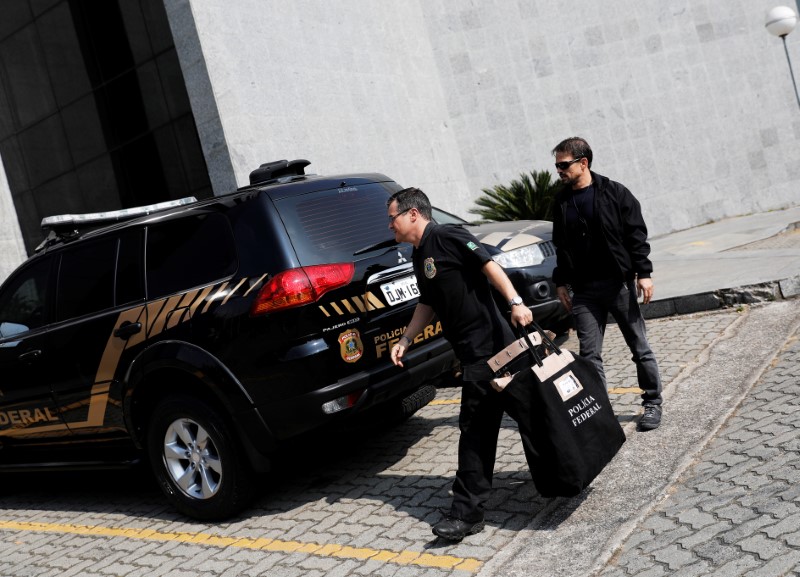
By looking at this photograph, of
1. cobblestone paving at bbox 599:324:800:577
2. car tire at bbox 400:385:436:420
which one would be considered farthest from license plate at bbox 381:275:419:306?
cobblestone paving at bbox 599:324:800:577

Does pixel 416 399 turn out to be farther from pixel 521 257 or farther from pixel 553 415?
pixel 521 257

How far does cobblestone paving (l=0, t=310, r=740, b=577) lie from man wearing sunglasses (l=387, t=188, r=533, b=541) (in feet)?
0.79

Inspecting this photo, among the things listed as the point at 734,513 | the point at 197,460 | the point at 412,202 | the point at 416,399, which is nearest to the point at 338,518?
the point at 416,399

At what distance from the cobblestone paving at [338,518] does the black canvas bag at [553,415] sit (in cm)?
41

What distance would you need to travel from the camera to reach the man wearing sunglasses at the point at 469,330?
159 inches

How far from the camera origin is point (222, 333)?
4.66 m

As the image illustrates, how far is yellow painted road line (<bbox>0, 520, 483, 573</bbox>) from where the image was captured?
3.84 meters

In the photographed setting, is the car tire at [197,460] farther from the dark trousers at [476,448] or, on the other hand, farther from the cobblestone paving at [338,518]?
the dark trousers at [476,448]

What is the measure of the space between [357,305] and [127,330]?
1519 mm

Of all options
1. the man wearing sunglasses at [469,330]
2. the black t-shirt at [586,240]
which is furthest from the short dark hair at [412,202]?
the black t-shirt at [586,240]

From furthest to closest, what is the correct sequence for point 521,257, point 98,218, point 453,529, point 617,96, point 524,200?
point 617,96 → point 524,200 → point 521,257 → point 98,218 → point 453,529

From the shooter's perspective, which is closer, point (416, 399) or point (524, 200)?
point (416, 399)

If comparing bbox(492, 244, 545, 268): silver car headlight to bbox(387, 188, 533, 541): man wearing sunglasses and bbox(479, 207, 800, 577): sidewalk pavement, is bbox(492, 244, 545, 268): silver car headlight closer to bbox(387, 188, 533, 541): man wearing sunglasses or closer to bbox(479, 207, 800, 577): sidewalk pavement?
bbox(479, 207, 800, 577): sidewalk pavement

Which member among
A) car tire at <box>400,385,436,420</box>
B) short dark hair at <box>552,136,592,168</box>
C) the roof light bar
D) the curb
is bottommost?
the curb
